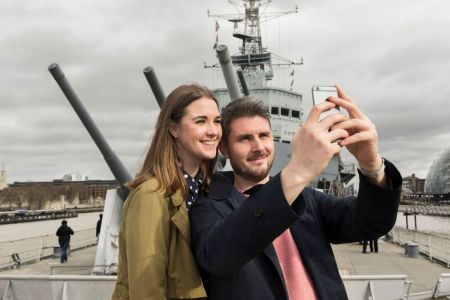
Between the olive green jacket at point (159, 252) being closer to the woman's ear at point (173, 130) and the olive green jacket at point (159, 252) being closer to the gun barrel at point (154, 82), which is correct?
the woman's ear at point (173, 130)

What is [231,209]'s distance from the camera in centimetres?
124

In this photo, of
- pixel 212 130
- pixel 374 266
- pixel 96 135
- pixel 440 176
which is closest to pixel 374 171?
pixel 212 130

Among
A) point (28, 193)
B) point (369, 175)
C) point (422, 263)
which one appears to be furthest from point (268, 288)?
point (28, 193)

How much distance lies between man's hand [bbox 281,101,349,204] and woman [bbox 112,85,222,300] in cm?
42

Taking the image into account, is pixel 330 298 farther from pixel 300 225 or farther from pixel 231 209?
pixel 231 209

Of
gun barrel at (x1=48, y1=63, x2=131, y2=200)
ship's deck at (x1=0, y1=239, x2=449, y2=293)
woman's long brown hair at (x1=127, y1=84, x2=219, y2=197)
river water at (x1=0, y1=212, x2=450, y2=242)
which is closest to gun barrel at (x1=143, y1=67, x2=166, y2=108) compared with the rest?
gun barrel at (x1=48, y1=63, x2=131, y2=200)

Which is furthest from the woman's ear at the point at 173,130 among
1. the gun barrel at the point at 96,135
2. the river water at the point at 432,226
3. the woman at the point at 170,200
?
the river water at the point at 432,226

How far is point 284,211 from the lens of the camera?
917mm

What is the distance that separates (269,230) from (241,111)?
19.4 inches

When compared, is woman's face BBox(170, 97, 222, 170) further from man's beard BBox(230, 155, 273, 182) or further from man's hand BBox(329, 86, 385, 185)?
man's hand BBox(329, 86, 385, 185)

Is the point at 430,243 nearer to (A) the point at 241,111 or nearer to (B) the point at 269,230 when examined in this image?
(A) the point at 241,111

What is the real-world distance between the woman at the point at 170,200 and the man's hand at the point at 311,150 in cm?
42

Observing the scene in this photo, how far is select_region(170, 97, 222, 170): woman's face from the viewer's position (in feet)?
4.63

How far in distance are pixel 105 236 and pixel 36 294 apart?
146 inches
